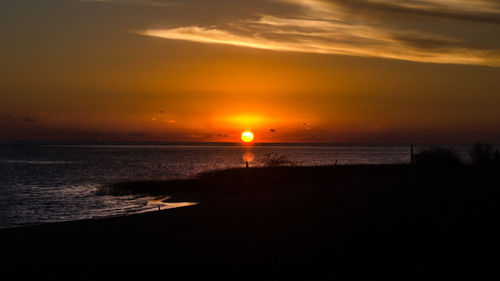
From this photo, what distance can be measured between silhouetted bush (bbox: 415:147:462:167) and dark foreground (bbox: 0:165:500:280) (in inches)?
894

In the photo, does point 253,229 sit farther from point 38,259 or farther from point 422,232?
point 38,259

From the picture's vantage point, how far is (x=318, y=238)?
16.0m

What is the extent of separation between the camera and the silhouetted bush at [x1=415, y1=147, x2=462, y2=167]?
47.2 meters

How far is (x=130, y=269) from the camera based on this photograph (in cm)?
1412

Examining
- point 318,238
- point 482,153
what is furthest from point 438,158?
point 318,238

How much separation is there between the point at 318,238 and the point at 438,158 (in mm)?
37222

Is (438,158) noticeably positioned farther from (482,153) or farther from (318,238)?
(318,238)

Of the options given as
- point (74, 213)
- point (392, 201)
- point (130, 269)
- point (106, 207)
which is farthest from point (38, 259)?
point (106, 207)

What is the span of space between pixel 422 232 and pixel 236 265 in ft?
22.3

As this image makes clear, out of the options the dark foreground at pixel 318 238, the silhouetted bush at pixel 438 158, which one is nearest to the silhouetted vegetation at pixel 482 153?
the silhouetted bush at pixel 438 158

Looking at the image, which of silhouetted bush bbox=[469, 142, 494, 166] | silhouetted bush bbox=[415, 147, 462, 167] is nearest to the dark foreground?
silhouetted bush bbox=[415, 147, 462, 167]

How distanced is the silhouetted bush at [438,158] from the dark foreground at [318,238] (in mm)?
22698

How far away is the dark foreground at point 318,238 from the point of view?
13516mm

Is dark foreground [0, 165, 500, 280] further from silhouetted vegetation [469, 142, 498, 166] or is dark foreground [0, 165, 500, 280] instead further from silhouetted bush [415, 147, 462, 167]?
silhouetted vegetation [469, 142, 498, 166]
